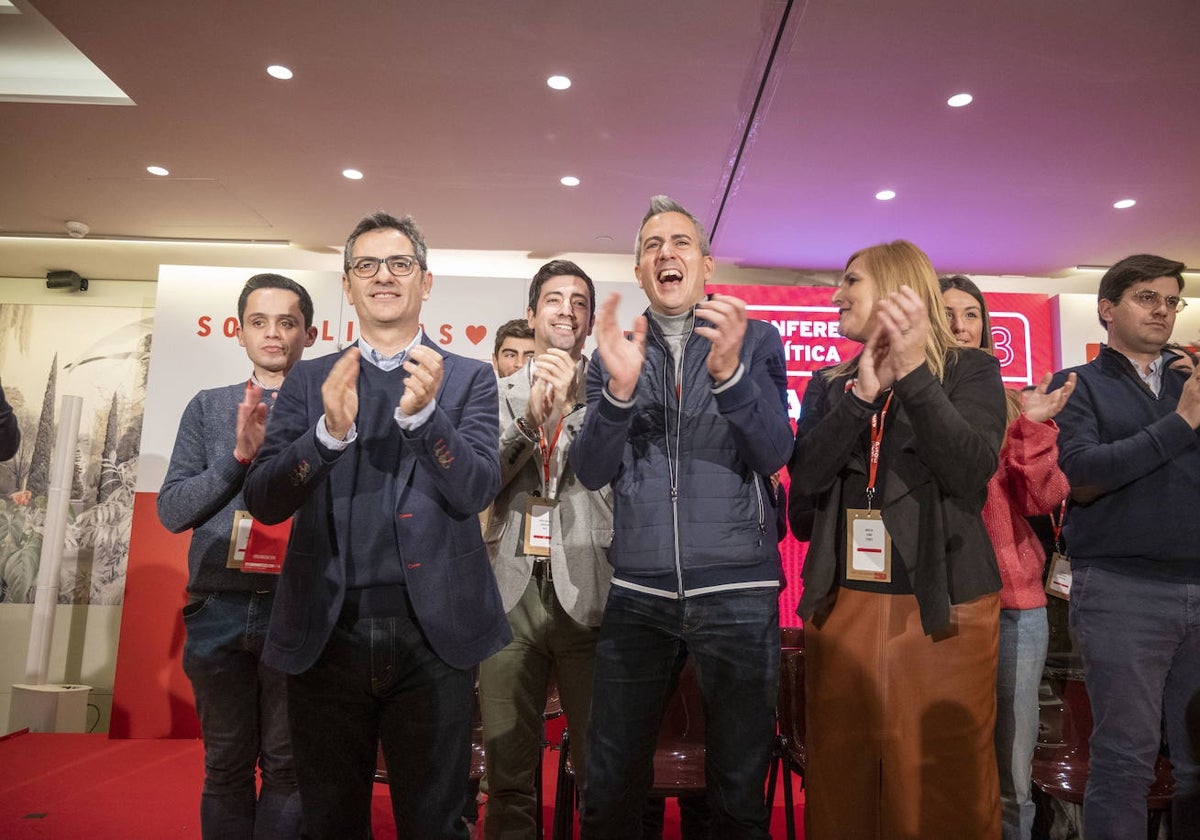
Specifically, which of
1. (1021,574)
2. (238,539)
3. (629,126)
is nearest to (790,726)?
(1021,574)

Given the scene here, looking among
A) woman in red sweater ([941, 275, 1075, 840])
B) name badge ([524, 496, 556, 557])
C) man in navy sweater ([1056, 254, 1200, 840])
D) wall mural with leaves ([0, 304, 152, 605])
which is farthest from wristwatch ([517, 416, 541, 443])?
wall mural with leaves ([0, 304, 152, 605])

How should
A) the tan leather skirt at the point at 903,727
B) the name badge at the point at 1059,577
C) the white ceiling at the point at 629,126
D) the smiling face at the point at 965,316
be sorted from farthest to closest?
the white ceiling at the point at 629,126 → the name badge at the point at 1059,577 → the smiling face at the point at 965,316 → the tan leather skirt at the point at 903,727

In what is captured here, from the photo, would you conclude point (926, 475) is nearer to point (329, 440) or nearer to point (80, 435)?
point (329, 440)

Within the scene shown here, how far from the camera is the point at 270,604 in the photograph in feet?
8.13

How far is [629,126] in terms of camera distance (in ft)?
14.6

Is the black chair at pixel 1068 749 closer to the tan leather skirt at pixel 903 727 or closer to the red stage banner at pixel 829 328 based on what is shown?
the tan leather skirt at pixel 903 727

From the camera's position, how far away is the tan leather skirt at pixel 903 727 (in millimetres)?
1888

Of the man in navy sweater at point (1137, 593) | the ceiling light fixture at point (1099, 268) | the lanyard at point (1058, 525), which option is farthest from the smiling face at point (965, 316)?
the ceiling light fixture at point (1099, 268)

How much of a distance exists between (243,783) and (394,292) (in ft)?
5.29

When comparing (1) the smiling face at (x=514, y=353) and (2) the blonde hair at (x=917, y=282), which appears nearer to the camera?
(2) the blonde hair at (x=917, y=282)

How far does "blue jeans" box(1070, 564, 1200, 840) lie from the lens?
2414 millimetres

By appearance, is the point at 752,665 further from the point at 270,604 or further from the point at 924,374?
the point at 270,604

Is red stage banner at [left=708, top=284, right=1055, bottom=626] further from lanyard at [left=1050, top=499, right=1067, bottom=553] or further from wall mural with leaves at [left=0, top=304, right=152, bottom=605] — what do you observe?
wall mural with leaves at [left=0, top=304, right=152, bottom=605]

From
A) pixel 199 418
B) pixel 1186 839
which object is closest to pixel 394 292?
pixel 199 418
